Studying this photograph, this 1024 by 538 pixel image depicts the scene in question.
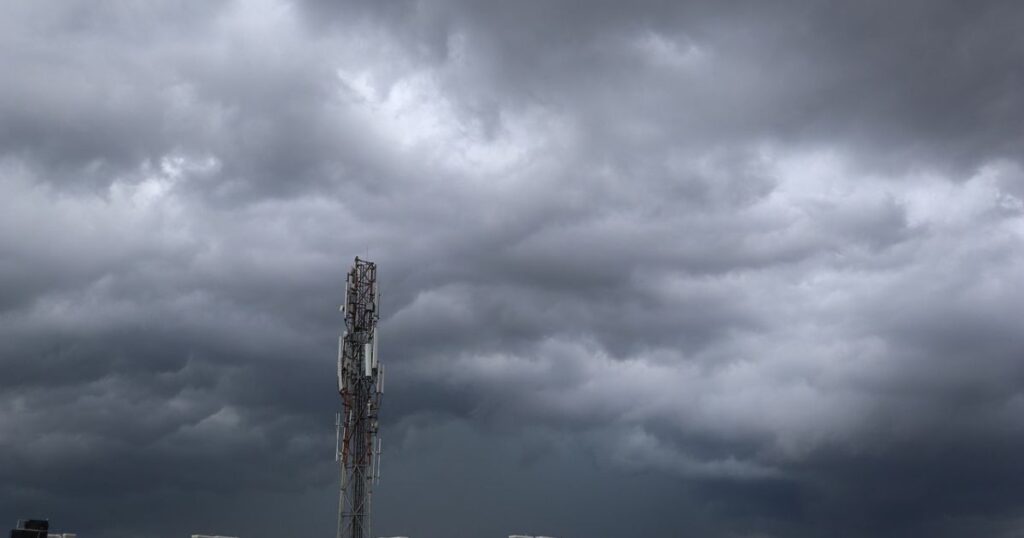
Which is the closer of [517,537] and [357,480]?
[517,537]

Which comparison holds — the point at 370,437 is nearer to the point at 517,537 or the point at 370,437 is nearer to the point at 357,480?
the point at 357,480

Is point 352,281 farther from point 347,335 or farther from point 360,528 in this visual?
point 360,528

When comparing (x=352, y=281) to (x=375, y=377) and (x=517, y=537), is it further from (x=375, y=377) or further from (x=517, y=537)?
(x=517, y=537)

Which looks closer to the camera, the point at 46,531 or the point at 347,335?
the point at 46,531

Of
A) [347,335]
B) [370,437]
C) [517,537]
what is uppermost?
[347,335]

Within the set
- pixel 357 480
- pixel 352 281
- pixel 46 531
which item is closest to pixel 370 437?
pixel 357 480

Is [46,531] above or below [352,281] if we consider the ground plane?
below

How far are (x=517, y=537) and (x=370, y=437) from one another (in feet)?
65.3

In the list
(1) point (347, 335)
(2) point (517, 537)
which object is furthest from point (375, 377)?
(2) point (517, 537)

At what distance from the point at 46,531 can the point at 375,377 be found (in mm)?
32412

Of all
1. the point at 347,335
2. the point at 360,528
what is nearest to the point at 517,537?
the point at 360,528

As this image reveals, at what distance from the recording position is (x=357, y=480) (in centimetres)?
10956

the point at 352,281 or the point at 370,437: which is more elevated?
the point at 352,281

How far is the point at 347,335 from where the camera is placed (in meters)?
113
